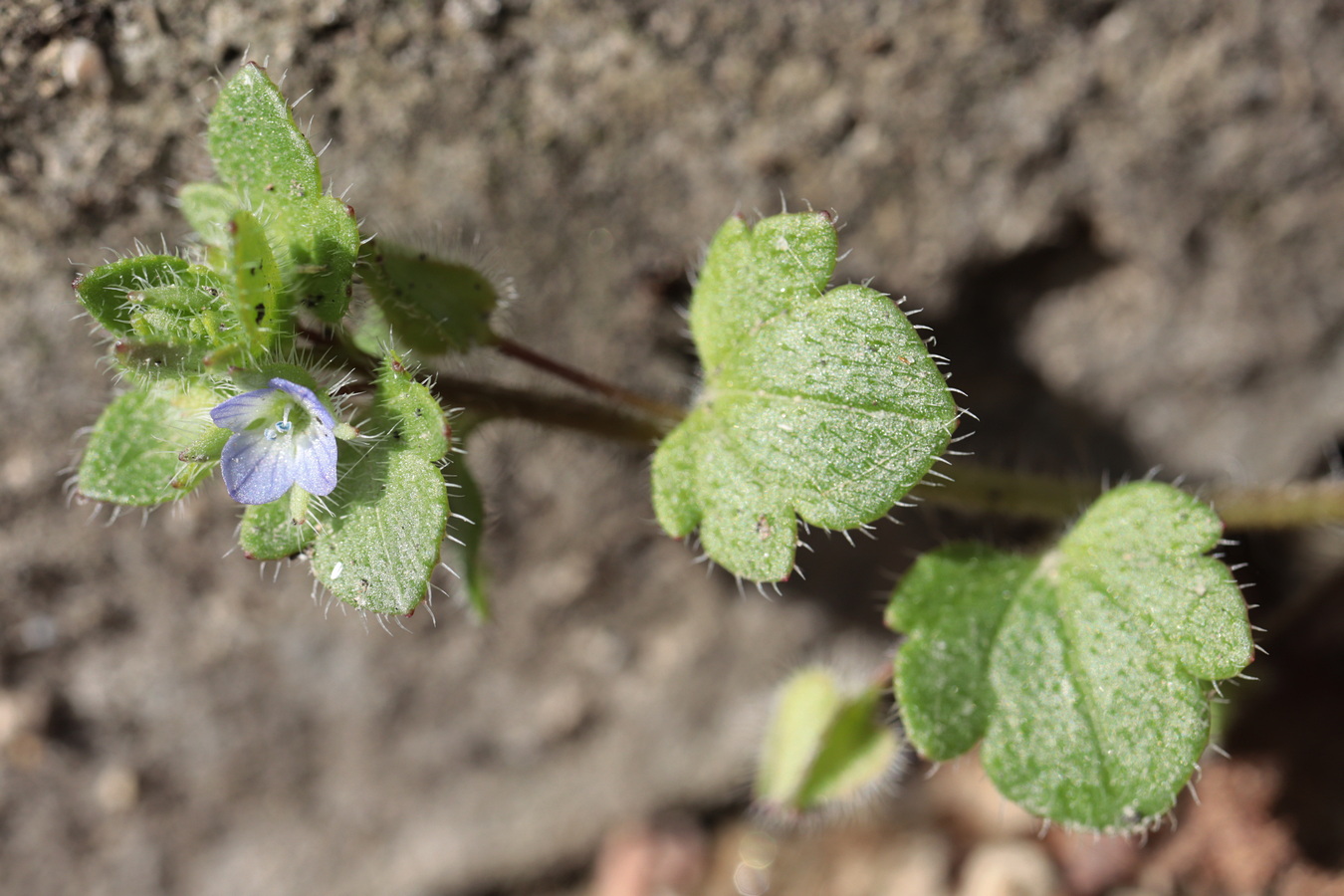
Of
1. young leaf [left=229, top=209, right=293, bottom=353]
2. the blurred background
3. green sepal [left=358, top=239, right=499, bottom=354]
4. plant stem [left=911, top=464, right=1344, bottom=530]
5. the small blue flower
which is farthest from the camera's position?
plant stem [left=911, top=464, right=1344, bottom=530]

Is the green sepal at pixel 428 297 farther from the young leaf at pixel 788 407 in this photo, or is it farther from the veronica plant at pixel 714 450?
the young leaf at pixel 788 407

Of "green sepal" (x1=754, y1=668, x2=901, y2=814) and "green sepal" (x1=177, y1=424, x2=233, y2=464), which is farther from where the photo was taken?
"green sepal" (x1=754, y1=668, x2=901, y2=814)

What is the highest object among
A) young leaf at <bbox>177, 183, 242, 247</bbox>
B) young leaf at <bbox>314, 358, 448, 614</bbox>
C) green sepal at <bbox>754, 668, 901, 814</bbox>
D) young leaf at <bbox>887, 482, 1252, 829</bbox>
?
young leaf at <bbox>177, 183, 242, 247</bbox>

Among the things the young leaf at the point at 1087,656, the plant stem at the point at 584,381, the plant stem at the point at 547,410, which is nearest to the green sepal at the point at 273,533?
the plant stem at the point at 547,410

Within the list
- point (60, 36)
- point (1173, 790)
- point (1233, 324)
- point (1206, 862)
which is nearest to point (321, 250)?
point (60, 36)

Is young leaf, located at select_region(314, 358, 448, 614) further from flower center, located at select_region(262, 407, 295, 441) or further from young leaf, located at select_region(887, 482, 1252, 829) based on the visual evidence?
young leaf, located at select_region(887, 482, 1252, 829)

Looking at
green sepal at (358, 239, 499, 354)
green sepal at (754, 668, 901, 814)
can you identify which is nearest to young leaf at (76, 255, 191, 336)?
green sepal at (358, 239, 499, 354)

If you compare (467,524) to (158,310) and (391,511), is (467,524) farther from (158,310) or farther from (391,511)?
(158,310)
